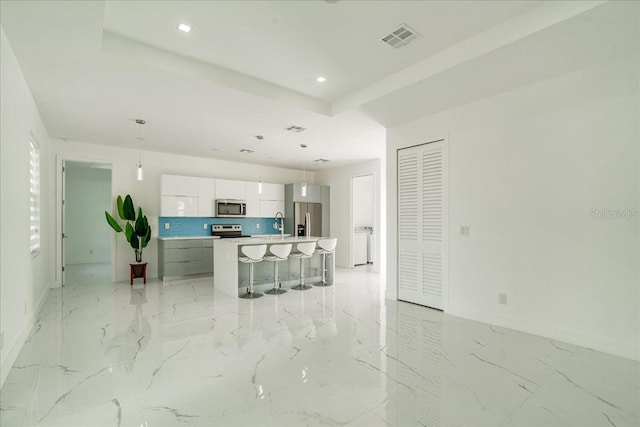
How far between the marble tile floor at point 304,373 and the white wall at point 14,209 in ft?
0.87

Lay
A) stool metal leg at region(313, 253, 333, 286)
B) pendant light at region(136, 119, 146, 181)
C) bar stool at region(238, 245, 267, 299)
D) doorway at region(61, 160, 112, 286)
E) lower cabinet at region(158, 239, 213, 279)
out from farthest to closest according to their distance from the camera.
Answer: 1. doorway at region(61, 160, 112, 286)
2. lower cabinet at region(158, 239, 213, 279)
3. stool metal leg at region(313, 253, 333, 286)
4. bar stool at region(238, 245, 267, 299)
5. pendant light at region(136, 119, 146, 181)

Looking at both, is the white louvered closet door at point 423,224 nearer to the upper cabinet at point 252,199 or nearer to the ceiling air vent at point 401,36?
the ceiling air vent at point 401,36

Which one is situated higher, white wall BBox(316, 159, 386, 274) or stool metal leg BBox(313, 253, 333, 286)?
white wall BBox(316, 159, 386, 274)

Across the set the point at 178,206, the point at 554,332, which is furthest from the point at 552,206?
the point at 178,206

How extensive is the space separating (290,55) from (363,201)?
6328 millimetres

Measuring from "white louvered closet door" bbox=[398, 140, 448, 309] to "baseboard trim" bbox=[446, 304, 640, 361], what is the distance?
423 millimetres

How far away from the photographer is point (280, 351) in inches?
118

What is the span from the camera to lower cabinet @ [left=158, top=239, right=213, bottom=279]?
639cm

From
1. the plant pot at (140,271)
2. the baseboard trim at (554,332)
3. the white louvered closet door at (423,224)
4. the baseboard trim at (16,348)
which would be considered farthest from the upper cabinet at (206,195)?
the baseboard trim at (554,332)

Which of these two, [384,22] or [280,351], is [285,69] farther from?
[280,351]

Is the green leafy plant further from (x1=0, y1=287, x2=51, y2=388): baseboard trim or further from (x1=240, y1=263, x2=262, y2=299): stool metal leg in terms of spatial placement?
(x1=240, y1=263, x2=262, y2=299): stool metal leg

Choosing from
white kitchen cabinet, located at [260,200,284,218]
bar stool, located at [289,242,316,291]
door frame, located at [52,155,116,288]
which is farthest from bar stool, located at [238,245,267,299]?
door frame, located at [52,155,116,288]

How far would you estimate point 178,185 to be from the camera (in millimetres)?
6840

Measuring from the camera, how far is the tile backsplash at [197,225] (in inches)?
275
